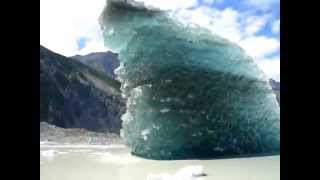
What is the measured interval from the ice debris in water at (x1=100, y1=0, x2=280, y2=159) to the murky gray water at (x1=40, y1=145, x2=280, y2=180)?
0.08 m

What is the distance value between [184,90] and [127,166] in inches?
21.2

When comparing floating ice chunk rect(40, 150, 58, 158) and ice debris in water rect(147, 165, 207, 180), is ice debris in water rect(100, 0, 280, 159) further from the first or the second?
floating ice chunk rect(40, 150, 58, 158)

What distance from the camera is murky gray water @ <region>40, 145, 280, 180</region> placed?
2447mm

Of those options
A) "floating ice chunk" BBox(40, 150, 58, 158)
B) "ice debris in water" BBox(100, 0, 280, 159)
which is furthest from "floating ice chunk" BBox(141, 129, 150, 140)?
"floating ice chunk" BBox(40, 150, 58, 158)

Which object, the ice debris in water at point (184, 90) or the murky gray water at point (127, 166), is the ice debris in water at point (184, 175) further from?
the ice debris in water at point (184, 90)

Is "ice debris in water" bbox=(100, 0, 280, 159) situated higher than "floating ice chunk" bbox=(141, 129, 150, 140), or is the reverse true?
"ice debris in water" bbox=(100, 0, 280, 159)

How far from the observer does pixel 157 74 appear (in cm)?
266

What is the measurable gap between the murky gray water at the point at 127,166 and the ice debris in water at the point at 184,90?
0.26 feet

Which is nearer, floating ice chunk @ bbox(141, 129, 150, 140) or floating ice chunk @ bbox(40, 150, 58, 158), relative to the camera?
floating ice chunk @ bbox(40, 150, 58, 158)

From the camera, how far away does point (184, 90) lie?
2627 millimetres

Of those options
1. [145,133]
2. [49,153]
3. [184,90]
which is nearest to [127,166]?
[145,133]
